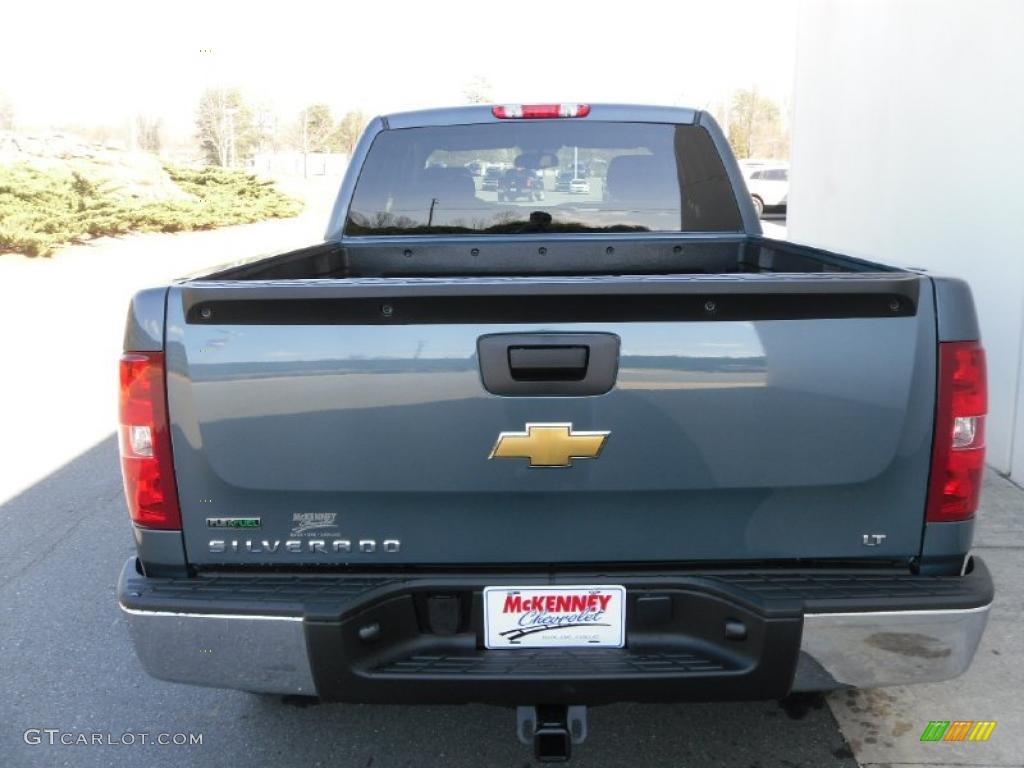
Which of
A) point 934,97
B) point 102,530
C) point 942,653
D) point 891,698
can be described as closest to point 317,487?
point 942,653

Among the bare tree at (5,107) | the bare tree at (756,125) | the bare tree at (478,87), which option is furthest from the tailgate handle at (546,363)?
the bare tree at (5,107)

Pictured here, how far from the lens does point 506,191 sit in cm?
419

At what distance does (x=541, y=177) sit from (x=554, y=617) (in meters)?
2.42

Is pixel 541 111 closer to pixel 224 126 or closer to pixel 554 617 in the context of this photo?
pixel 554 617

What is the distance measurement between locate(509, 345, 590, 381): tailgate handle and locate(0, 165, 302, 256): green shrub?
58.5 ft

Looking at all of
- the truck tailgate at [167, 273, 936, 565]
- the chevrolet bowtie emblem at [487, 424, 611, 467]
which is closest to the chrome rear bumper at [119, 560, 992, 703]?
the truck tailgate at [167, 273, 936, 565]

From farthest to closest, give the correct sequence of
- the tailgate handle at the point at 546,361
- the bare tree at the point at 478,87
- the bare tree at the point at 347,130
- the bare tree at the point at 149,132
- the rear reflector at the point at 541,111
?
the bare tree at the point at 149,132
the bare tree at the point at 347,130
the bare tree at the point at 478,87
the rear reflector at the point at 541,111
the tailgate handle at the point at 546,361

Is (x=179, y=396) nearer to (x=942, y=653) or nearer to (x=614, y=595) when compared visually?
(x=614, y=595)

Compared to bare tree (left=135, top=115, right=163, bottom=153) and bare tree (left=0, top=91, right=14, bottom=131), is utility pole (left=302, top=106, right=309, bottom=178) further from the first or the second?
bare tree (left=0, top=91, right=14, bottom=131)

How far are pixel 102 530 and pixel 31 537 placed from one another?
36 cm

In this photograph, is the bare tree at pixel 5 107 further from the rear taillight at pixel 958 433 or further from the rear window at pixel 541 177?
the rear taillight at pixel 958 433

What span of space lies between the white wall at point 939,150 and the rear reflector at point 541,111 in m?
1.28

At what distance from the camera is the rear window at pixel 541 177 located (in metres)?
4.08

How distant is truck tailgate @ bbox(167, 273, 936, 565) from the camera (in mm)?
2139
